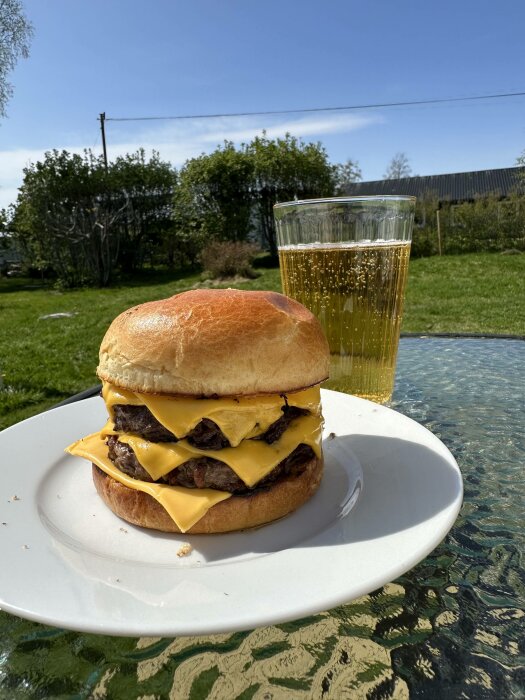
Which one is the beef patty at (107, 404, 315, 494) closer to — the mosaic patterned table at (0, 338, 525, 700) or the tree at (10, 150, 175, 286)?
the mosaic patterned table at (0, 338, 525, 700)

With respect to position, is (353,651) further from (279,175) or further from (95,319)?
(279,175)

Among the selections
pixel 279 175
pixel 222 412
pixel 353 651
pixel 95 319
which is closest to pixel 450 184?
pixel 279 175

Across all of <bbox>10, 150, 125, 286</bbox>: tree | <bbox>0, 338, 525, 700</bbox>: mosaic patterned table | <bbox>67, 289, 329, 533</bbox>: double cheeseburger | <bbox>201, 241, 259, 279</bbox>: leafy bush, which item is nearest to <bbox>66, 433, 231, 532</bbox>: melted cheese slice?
<bbox>67, 289, 329, 533</bbox>: double cheeseburger

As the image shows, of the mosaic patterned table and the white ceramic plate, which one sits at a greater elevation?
the white ceramic plate

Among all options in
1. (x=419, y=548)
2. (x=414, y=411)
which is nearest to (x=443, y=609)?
(x=419, y=548)

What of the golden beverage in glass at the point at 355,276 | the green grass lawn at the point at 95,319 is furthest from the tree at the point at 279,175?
the golden beverage in glass at the point at 355,276
